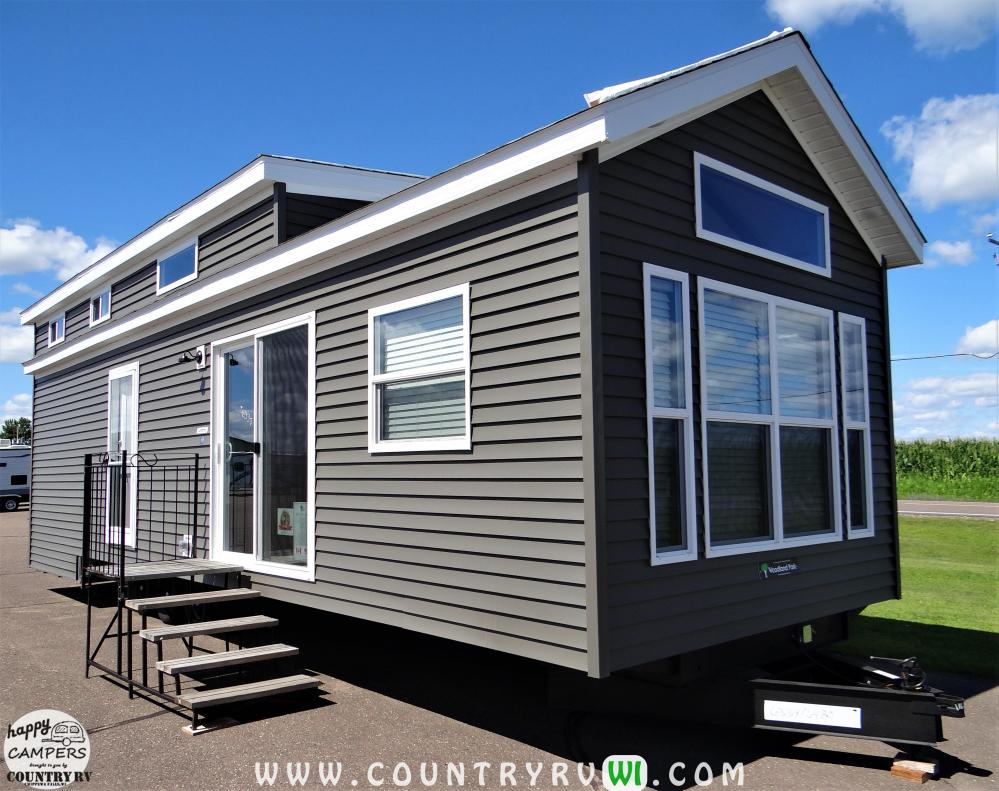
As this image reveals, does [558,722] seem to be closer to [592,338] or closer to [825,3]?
[592,338]

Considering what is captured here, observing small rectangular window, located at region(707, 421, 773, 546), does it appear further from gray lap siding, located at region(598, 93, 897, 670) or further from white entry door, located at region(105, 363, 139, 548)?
white entry door, located at region(105, 363, 139, 548)

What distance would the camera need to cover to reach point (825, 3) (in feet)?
21.0

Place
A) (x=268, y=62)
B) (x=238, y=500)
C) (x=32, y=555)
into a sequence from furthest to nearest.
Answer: (x=32, y=555)
(x=268, y=62)
(x=238, y=500)

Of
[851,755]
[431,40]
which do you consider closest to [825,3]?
[431,40]

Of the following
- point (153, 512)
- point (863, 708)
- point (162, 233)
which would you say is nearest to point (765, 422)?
point (863, 708)

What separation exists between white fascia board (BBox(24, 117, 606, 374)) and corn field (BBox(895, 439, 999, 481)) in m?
25.4

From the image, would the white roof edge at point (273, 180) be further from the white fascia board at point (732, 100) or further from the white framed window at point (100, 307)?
the white fascia board at point (732, 100)

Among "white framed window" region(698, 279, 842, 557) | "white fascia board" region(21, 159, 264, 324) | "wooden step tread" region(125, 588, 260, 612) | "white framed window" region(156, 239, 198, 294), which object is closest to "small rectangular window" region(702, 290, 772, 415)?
"white framed window" region(698, 279, 842, 557)

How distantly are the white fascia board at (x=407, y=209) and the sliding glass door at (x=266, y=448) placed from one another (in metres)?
0.47

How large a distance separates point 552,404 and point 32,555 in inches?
401

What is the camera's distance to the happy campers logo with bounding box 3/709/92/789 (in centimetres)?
429

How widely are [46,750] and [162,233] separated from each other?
590cm

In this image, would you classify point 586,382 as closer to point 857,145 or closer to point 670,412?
point 670,412

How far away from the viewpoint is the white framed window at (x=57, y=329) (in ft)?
40.3
